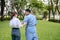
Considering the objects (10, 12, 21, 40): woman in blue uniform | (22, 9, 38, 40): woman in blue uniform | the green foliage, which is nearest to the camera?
(22, 9, 38, 40): woman in blue uniform

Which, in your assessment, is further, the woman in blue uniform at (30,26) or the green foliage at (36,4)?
the green foliage at (36,4)

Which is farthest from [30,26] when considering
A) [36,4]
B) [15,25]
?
[36,4]

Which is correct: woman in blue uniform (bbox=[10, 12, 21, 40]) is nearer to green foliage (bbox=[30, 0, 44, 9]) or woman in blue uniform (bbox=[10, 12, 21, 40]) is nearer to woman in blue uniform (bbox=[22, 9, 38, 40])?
woman in blue uniform (bbox=[22, 9, 38, 40])

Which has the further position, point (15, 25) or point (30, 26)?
point (15, 25)

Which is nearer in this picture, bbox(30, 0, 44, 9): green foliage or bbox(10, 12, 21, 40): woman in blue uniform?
bbox(10, 12, 21, 40): woman in blue uniform

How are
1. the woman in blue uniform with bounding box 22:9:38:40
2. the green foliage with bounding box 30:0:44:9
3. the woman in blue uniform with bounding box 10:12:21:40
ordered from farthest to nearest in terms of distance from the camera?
the green foliage with bounding box 30:0:44:9 → the woman in blue uniform with bounding box 10:12:21:40 → the woman in blue uniform with bounding box 22:9:38:40

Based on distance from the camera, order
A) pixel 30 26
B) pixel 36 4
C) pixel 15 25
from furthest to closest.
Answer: pixel 36 4 < pixel 15 25 < pixel 30 26

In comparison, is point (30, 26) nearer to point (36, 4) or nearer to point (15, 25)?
point (15, 25)

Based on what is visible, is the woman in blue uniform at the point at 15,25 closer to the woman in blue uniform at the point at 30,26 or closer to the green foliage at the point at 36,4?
the woman in blue uniform at the point at 30,26

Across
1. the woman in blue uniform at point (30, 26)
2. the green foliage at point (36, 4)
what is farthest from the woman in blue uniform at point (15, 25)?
the green foliage at point (36, 4)

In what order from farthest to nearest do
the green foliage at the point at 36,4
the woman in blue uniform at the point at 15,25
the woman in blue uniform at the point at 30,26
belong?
1. the green foliage at the point at 36,4
2. the woman in blue uniform at the point at 15,25
3. the woman in blue uniform at the point at 30,26

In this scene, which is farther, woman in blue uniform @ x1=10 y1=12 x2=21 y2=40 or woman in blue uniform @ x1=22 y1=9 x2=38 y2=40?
woman in blue uniform @ x1=10 y1=12 x2=21 y2=40

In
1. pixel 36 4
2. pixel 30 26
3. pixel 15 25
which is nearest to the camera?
pixel 30 26

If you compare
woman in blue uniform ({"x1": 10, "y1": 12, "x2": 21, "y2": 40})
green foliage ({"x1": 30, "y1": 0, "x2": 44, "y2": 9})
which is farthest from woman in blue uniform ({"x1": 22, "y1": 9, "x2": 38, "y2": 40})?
green foliage ({"x1": 30, "y1": 0, "x2": 44, "y2": 9})
